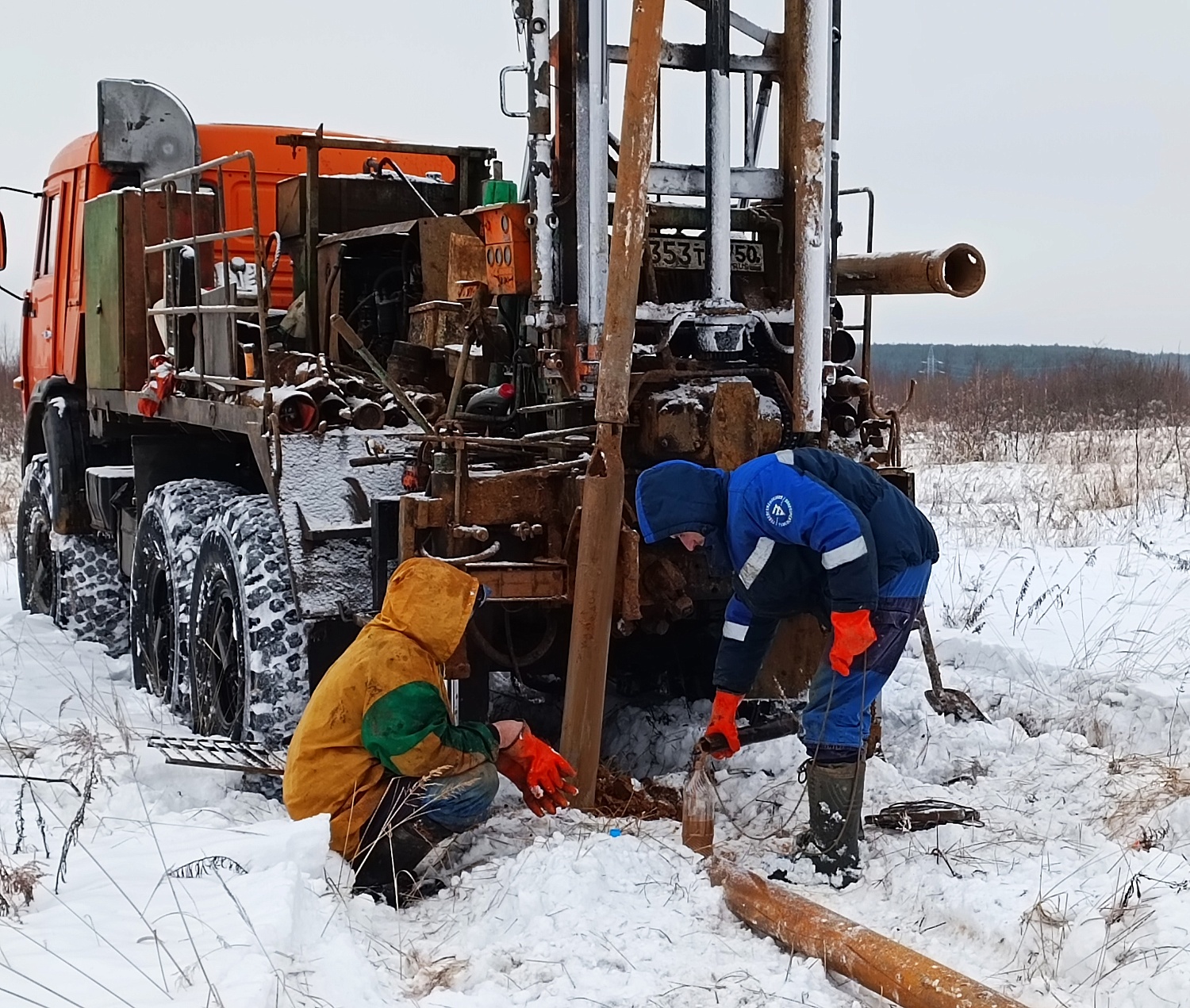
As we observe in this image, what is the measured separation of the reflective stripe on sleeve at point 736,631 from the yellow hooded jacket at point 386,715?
897mm

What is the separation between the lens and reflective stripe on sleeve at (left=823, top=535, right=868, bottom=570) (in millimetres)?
3980

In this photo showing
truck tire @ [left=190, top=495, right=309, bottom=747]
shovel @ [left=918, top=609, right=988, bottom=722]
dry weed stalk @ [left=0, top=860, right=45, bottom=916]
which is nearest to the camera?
dry weed stalk @ [left=0, top=860, right=45, bottom=916]

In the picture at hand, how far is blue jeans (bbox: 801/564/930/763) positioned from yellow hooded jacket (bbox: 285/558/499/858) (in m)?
1.09

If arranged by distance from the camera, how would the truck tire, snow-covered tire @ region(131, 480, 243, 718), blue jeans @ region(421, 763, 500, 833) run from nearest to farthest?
blue jeans @ region(421, 763, 500, 833) → the truck tire → snow-covered tire @ region(131, 480, 243, 718)

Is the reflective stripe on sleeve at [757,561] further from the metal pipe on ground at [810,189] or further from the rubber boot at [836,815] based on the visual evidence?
the metal pipe on ground at [810,189]

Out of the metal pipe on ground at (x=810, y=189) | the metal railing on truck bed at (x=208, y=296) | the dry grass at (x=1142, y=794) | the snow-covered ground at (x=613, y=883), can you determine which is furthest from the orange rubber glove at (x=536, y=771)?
the dry grass at (x=1142, y=794)

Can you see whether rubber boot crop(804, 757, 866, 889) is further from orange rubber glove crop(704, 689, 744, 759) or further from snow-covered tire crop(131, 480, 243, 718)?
snow-covered tire crop(131, 480, 243, 718)

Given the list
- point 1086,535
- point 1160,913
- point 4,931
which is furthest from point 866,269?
point 1086,535

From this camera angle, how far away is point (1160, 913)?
133 inches

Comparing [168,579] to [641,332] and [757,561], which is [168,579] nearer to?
[641,332]

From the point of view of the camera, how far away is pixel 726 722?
14.7 feet

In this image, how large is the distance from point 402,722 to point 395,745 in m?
0.08

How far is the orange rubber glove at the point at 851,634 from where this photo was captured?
402cm

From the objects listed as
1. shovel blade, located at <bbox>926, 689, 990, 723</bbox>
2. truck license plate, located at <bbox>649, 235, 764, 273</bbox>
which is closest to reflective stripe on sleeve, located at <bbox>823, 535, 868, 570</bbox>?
truck license plate, located at <bbox>649, 235, 764, 273</bbox>
